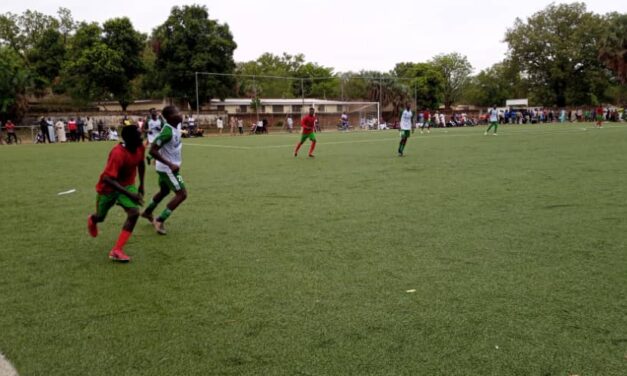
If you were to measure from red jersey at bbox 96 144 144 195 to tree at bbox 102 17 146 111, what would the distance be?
49.1 m

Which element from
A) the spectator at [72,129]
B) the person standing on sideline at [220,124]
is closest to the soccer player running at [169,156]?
the spectator at [72,129]

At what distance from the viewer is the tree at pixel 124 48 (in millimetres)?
50562

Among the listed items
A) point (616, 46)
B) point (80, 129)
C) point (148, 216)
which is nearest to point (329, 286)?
point (148, 216)

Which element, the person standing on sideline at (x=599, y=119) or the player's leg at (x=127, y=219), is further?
the person standing on sideline at (x=599, y=119)

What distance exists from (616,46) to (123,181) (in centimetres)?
6064

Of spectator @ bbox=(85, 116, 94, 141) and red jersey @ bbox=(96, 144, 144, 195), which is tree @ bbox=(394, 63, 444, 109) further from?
red jersey @ bbox=(96, 144, 144, 195)

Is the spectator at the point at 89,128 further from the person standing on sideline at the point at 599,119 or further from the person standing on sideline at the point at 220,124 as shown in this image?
the person standing on sideline at the point at 599,119

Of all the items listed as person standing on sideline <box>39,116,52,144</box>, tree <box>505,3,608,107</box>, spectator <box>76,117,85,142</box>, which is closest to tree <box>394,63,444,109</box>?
tree <box>505,3,608,107</box>

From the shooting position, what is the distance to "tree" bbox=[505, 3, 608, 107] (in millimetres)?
63438

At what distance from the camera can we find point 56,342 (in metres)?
3.56

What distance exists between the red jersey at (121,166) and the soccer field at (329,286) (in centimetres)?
85

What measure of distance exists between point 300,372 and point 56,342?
5.83 feet

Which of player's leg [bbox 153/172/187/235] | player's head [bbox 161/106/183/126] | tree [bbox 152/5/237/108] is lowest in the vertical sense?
player's leg [bbox 153/172/187/235]

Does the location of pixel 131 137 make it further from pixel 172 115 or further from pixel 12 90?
pixel 12 90
